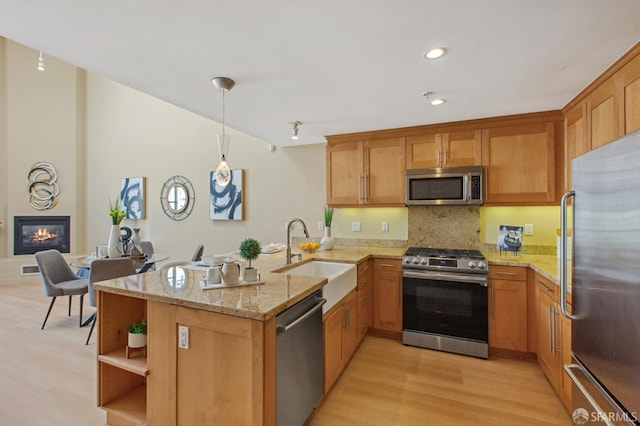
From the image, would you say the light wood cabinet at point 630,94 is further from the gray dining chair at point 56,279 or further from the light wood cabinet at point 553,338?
the gray dining chair at point 56,279

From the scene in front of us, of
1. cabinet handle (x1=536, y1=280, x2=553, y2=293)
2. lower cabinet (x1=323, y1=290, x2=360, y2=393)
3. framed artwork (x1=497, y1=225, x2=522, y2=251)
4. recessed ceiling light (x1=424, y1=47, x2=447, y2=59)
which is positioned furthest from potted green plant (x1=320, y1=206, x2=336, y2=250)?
recessed ceiling light (x1=424, y1=47, x2=447, y2=59)

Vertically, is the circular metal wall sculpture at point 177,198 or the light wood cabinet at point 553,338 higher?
the circular metal wall sculpture at point 177,198

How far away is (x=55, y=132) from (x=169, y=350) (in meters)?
7.02

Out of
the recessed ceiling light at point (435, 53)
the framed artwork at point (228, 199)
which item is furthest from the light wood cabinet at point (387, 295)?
the framed artwork at point (228, 199)

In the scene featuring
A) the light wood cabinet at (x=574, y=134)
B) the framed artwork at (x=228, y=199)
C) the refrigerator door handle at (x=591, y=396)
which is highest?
the light wood cabinet at (x=574, y=134)

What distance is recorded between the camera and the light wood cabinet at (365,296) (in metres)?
2.87

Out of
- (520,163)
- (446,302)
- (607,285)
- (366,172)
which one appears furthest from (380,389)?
(520,163)

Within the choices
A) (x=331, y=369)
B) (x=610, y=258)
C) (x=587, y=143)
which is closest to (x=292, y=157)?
(x=331, y=369)

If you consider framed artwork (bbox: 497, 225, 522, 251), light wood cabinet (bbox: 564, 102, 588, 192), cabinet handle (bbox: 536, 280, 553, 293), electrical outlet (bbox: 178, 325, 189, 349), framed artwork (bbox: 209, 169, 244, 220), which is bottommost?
electrical outlet (bbox: 178, 325, 189, 349)

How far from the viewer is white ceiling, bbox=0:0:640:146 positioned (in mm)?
1375

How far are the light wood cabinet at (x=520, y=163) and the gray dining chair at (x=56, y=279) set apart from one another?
4.69 m

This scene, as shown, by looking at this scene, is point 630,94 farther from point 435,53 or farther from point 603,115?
point 435,53

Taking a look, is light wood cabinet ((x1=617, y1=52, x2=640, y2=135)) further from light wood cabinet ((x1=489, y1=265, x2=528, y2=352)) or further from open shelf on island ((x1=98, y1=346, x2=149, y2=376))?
open shelf on island ((x1=98, y1=346, x2=149, y2=376))

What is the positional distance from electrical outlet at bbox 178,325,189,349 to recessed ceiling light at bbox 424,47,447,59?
2.08 metres
